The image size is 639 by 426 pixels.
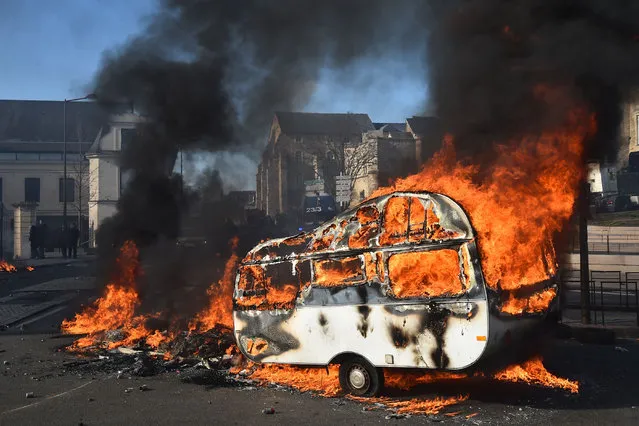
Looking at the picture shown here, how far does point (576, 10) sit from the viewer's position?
7.82 m

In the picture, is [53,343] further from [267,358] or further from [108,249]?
[267,358]

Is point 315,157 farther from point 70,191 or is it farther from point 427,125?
point 427,125

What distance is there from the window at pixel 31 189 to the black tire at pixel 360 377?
48.9 metres

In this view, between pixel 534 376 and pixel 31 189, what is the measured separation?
50413 mm

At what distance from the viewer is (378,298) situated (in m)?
6.59

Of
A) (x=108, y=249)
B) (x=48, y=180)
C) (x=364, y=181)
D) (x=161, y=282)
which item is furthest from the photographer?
(x=48, y=180)

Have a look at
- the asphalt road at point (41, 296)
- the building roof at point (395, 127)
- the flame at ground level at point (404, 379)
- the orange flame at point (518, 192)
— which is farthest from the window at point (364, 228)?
the building roof at point (395, 127)

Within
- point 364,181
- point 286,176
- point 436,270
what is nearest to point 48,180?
point 286,176

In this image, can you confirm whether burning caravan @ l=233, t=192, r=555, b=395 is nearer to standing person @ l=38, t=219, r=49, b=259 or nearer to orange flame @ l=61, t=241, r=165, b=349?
orange flame @ l=61, t=241, r=165, b=349

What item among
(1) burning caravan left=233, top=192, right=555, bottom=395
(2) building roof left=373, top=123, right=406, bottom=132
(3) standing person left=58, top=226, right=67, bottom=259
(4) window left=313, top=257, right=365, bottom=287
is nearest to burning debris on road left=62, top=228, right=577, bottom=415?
(1) burning caravan left=233, top=192, right=555, bottom=395

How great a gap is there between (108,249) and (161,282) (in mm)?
1902

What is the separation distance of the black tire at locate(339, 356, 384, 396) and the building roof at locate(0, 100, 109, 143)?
47.8m

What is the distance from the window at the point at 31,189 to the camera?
49.5m

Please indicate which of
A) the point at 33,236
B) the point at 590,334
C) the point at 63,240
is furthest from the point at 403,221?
the point at 63,240
